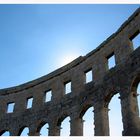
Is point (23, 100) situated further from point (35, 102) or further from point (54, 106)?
point (54, 106)

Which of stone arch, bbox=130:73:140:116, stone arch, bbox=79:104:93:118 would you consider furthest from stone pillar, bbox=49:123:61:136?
stone arch, bbox=130:73:140:116

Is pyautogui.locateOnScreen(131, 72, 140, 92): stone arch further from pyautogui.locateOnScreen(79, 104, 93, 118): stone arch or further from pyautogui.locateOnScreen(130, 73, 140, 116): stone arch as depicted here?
pyautogui.locateOnScreen(79, 104, 93, 118): stone arch

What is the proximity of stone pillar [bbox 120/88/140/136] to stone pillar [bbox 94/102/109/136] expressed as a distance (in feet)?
5.56

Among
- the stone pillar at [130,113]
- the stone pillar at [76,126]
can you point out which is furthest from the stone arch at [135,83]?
the stone pillar at [76,126]

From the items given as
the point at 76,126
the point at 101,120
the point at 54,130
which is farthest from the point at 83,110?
the point at 54,130

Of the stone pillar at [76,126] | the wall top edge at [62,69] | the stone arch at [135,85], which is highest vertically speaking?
the wall top edge at [62,69]

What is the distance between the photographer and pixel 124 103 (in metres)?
14.7

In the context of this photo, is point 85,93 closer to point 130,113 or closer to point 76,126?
point 76,126

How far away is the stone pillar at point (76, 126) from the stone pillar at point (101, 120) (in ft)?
5.13

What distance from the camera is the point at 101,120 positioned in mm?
15914

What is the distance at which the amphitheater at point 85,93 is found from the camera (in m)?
15.0

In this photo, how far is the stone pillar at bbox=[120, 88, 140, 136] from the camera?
13.5 metres

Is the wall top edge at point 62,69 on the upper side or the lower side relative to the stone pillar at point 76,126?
upper

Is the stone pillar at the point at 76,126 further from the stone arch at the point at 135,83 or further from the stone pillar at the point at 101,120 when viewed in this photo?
the stone arch at the point at 135,83
